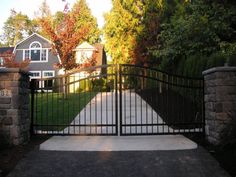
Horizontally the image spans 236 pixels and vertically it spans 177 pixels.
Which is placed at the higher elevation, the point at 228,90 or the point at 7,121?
the point at 228,90

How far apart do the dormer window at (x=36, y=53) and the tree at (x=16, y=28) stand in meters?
26.9

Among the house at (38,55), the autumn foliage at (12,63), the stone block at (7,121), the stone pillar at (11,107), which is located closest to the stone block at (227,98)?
the stone pillar at (11,107)

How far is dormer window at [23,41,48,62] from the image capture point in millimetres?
34625

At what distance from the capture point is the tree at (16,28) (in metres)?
60.6

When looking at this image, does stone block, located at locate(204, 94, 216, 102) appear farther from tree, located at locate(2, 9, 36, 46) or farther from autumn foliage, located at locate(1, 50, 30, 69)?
tree, located at locate(2, 9, 36, 46)

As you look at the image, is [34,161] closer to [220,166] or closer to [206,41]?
[220,166]

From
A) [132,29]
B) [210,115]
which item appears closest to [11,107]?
[210,115]

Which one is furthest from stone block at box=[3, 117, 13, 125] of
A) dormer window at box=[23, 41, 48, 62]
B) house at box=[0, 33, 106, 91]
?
dormer window at box=[23, 41, 48, 62]

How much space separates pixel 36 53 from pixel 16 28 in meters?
28.3

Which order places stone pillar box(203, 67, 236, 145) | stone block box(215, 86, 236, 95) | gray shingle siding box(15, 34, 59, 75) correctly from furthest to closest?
gray shingle siding box(15, 34, 59, 75)
stone block box(215, 86, 236, 95)
stone pillar box(203, 67, 236, 145)

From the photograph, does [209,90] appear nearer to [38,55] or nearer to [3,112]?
[3,112]

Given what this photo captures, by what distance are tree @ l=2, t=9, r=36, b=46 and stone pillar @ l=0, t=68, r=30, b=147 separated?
2185 inches

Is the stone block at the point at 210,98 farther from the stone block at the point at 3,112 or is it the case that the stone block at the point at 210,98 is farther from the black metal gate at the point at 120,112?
the stone block at the point at 3,112

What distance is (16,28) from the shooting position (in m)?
60.6
